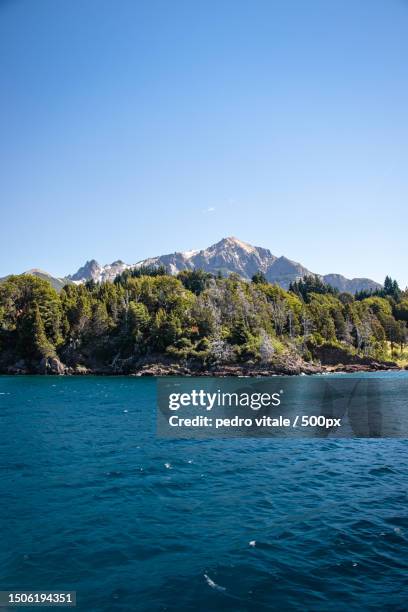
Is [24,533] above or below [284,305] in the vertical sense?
below

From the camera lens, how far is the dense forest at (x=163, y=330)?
11994cm

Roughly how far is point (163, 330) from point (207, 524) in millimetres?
108434

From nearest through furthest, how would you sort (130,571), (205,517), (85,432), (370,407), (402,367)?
(130,571), (205,517), (85,432), (370,407), (402,367)

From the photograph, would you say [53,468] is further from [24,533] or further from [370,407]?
[370,407]

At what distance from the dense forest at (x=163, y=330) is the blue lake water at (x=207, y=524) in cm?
9023

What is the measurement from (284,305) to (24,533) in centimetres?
13764

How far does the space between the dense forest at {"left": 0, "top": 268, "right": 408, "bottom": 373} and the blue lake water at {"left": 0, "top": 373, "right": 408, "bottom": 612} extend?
9023 cm

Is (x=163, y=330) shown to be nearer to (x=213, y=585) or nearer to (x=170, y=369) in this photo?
(x=170, y=369)

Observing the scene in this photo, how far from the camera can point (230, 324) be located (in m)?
130

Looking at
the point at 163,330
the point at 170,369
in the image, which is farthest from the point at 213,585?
the point at 163,330

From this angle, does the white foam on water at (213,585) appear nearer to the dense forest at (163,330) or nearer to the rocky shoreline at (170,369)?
the rocky shoreline at (170,369)

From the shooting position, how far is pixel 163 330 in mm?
124375

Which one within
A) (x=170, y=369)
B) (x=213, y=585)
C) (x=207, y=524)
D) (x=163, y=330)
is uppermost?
(x=163, y=330)

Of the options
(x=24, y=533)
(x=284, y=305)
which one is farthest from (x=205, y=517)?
(x=284, y=305)
